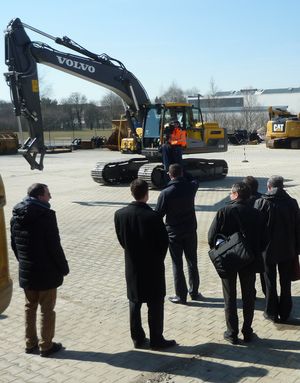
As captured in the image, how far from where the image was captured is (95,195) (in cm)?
1619

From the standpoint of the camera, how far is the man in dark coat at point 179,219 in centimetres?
641

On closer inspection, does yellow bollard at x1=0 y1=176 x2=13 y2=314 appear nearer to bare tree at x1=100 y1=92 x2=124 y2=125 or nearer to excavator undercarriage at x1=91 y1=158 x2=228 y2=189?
excavator undercarriage at x1=91 y1=158 x2=228 y2=189

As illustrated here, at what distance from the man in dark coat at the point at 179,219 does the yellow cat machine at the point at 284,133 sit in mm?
29956

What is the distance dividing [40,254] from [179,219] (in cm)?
209

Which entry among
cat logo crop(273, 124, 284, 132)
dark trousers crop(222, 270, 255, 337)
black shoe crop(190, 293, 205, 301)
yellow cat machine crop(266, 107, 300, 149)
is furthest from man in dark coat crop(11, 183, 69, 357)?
cat logo crop(273, 124, 284, 132)

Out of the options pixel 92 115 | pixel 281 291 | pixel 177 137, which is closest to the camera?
pixel 281 291

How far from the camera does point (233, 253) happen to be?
5109mm

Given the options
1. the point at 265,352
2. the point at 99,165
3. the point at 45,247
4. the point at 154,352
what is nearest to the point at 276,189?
the point at 265,352

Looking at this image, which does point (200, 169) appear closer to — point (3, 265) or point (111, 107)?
point (3, 265)

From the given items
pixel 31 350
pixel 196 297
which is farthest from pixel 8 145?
pixel 31 350

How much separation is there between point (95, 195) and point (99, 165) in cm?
238

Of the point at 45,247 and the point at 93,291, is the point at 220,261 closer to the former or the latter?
the point at 45,247

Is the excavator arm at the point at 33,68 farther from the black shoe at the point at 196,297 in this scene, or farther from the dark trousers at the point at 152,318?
the dark trousers at the point at 152,318

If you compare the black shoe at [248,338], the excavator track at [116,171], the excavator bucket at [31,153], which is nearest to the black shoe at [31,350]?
the black shoe at [248,338]
